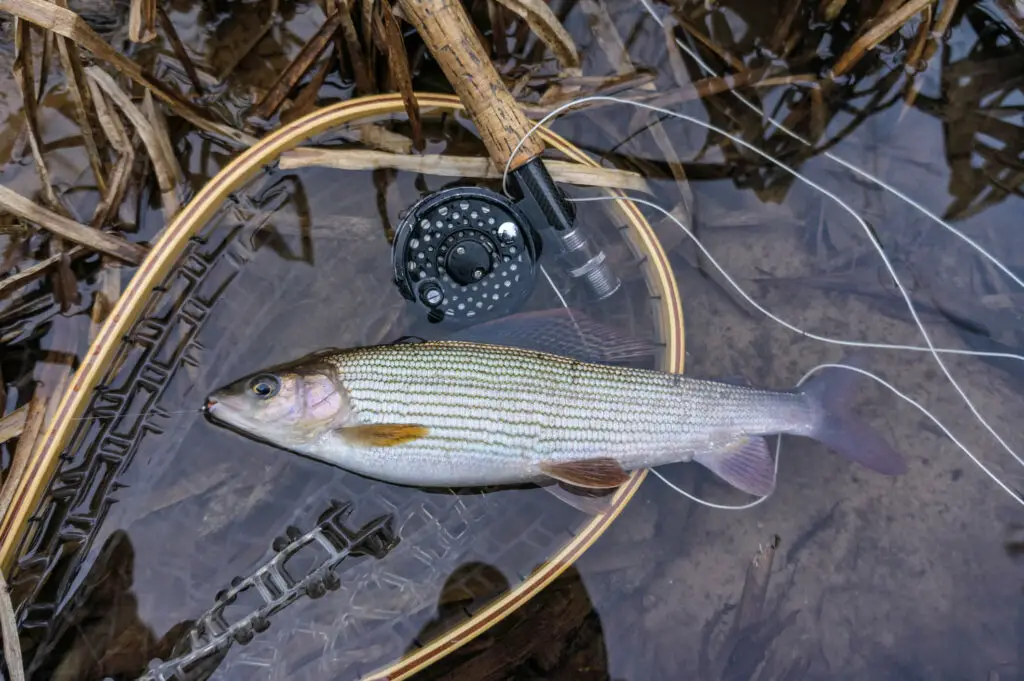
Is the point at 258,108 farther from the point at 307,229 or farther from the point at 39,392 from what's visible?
the point at 39,392

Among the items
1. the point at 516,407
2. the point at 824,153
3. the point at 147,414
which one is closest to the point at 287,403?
the point at 147,414

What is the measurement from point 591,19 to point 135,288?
2418 mm

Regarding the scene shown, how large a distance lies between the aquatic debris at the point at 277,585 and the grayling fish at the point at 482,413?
0.26 metres

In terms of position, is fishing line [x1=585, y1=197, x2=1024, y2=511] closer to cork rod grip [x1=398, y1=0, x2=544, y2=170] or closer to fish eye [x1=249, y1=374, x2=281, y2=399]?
cork rod grip [x1=398, y1=0, x2=544, y2=170]

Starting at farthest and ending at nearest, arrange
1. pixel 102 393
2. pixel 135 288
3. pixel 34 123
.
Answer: pixel 34 123, pixel 102 393, pixel 135 288

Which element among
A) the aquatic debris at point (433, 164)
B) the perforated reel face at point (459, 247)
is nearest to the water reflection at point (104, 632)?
the perforated reel face at point (459, 247)

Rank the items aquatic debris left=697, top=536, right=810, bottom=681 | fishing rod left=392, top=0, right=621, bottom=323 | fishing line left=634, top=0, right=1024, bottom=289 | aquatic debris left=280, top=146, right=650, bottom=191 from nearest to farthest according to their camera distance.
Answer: fishing rod left=392, top=0, right=621, bottom=323, aquatic debris left=280, top=146, right=650, bottom=191, aquatic debris left=697, top=536, right=810, bottom=681, fishing line left=634, top=0, right=1024, bottom=289

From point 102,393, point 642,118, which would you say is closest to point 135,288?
point 102,393

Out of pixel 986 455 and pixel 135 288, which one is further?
pixel 986 455

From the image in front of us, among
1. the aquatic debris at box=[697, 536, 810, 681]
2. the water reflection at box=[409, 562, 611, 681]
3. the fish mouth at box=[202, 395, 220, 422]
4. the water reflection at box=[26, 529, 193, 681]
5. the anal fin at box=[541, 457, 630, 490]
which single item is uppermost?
the fish mouth at box=[202, 395, 220, 422]

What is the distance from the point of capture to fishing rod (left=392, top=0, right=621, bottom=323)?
2322 millimetres

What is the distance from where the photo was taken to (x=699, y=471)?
3020 millimetres

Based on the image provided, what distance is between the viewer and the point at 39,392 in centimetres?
276

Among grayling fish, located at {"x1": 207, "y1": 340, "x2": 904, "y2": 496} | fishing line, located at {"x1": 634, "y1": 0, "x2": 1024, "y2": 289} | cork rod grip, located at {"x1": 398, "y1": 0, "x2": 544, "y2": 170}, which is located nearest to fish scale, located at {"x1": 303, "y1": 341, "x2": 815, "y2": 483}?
grayling fish, located at {"x1": 207, "y1": 340, "x2": 904, "y2": 496}
